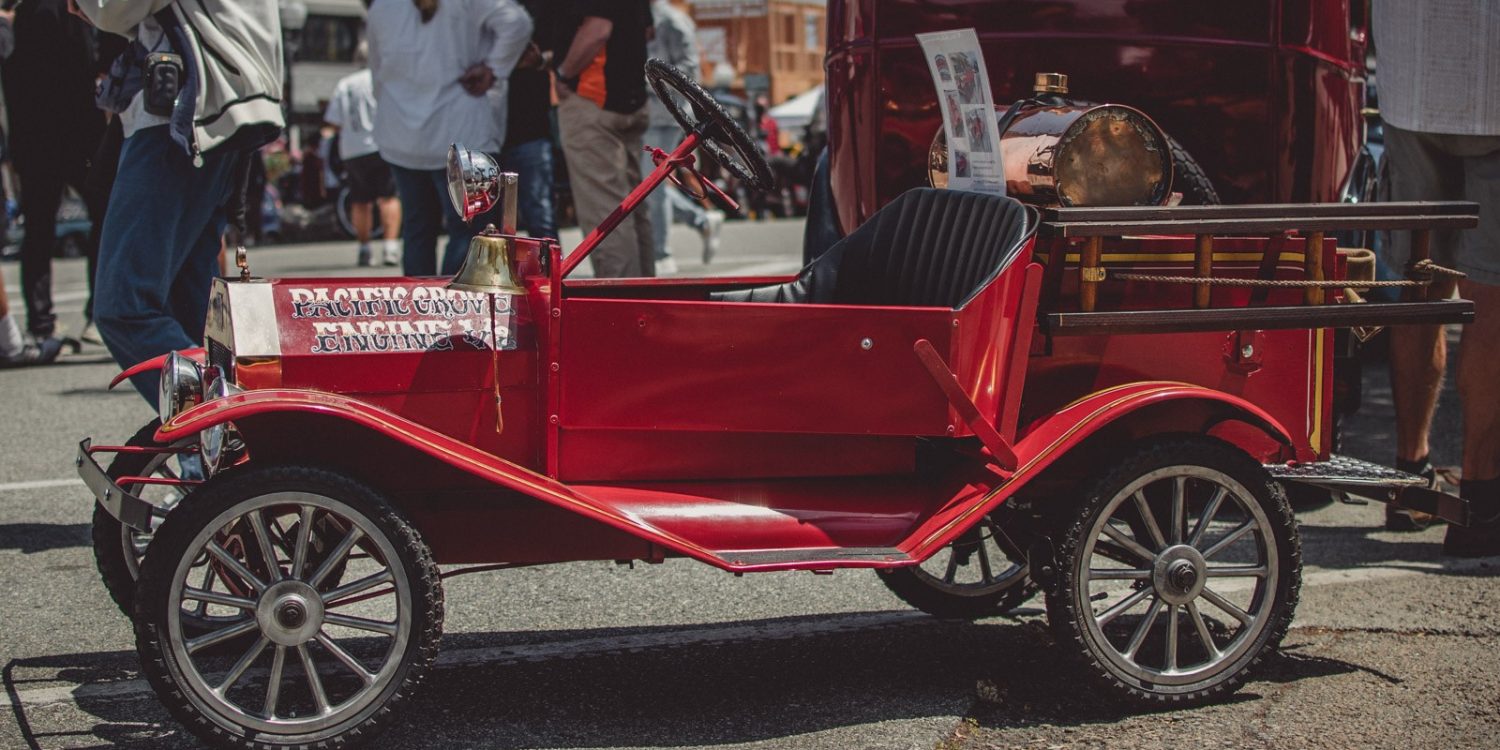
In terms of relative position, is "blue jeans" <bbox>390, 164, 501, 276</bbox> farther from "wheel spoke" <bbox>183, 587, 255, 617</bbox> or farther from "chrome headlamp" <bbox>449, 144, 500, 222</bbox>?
"wheel spoke" <bbox>183, 587, 255, 617</bbox>

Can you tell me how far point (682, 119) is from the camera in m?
3.60

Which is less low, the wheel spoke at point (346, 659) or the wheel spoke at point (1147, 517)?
the wheel spoke at point (1147, 517)

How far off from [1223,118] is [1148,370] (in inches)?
65.8

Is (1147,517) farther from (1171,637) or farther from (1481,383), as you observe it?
(1481,383)

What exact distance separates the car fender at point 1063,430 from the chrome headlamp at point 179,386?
4.95 feet

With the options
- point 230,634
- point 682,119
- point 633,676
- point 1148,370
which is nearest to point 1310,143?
point 1148,370

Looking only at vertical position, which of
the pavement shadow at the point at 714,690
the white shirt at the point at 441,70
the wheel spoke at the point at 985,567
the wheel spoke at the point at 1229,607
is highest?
the white shirt at the point at 441,70

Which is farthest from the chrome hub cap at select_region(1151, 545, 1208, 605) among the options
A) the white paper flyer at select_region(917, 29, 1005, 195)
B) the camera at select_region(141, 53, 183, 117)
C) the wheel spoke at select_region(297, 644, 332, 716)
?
the camera at select_region(141, 53, 183, 117)

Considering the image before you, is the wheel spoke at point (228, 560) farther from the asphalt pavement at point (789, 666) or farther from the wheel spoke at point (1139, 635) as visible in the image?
the wheel spoke at point (1139, 635)

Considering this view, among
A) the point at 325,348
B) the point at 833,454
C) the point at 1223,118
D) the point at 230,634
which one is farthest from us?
the point at 1223,118

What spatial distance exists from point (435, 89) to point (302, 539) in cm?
393

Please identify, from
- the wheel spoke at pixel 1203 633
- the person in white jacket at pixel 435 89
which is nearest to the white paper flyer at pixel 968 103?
the wheel spoke at pixel 1203 633

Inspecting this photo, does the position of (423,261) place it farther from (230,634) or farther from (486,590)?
(230,634)

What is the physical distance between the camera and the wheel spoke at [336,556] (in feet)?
→ 9.65
